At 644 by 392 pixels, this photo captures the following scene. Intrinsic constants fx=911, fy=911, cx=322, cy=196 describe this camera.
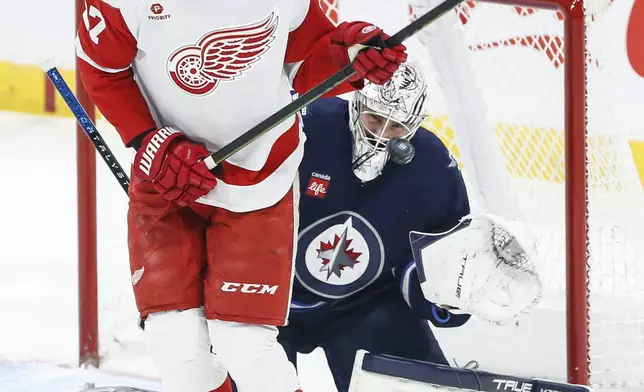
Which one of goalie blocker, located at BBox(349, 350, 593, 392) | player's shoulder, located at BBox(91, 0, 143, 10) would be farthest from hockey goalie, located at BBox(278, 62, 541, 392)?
player's shoulder, located at BBox(91, 0, 143, 10)

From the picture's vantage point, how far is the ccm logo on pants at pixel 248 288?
1544 mm

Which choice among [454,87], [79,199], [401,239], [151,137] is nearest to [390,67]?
[151,137]

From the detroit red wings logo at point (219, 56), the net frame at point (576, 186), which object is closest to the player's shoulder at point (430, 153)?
the net frame at point (576, 186)

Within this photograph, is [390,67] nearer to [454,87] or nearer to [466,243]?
[466,243]

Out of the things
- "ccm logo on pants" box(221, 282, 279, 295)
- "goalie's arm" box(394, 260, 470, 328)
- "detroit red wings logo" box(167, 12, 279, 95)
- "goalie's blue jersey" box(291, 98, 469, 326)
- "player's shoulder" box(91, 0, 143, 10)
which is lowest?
"goalie's arm" box(394, 260, 470, 328)

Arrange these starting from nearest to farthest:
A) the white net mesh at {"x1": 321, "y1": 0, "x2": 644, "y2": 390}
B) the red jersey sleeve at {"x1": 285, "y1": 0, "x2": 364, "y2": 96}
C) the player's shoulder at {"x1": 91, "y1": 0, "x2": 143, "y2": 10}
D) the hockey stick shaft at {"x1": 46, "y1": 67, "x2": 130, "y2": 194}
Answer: the player's shoulder at {"x1": 91, "y1": 0, "x2": 143, "y2": 10}
the red jersey sleeve at {"x1": 285, "y1": 0, "x2": 364, "y2": 96}
the hockey stick shaft at {"x1": 46, "y1": 67, "x2": 130, "y2": 194}
the white net mesh at {"x1": 321, "y1": 0, "x2": 644, "y2": 390}

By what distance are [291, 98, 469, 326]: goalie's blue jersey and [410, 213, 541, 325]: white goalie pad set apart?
116 mm

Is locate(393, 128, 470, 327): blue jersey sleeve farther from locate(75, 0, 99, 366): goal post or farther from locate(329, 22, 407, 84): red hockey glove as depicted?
locate(75, 0, 99, 366): goal post

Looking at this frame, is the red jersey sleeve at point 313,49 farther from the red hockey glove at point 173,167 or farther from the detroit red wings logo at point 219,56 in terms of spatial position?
the red hockey glove at point 173,167

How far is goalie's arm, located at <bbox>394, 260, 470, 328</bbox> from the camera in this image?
199 cm

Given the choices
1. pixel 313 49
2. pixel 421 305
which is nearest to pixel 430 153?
pixel 421 305

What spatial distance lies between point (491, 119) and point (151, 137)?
1254 mm

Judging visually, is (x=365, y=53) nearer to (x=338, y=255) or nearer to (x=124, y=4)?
(x=124, y=4)

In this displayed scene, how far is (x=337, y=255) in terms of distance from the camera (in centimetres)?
202
